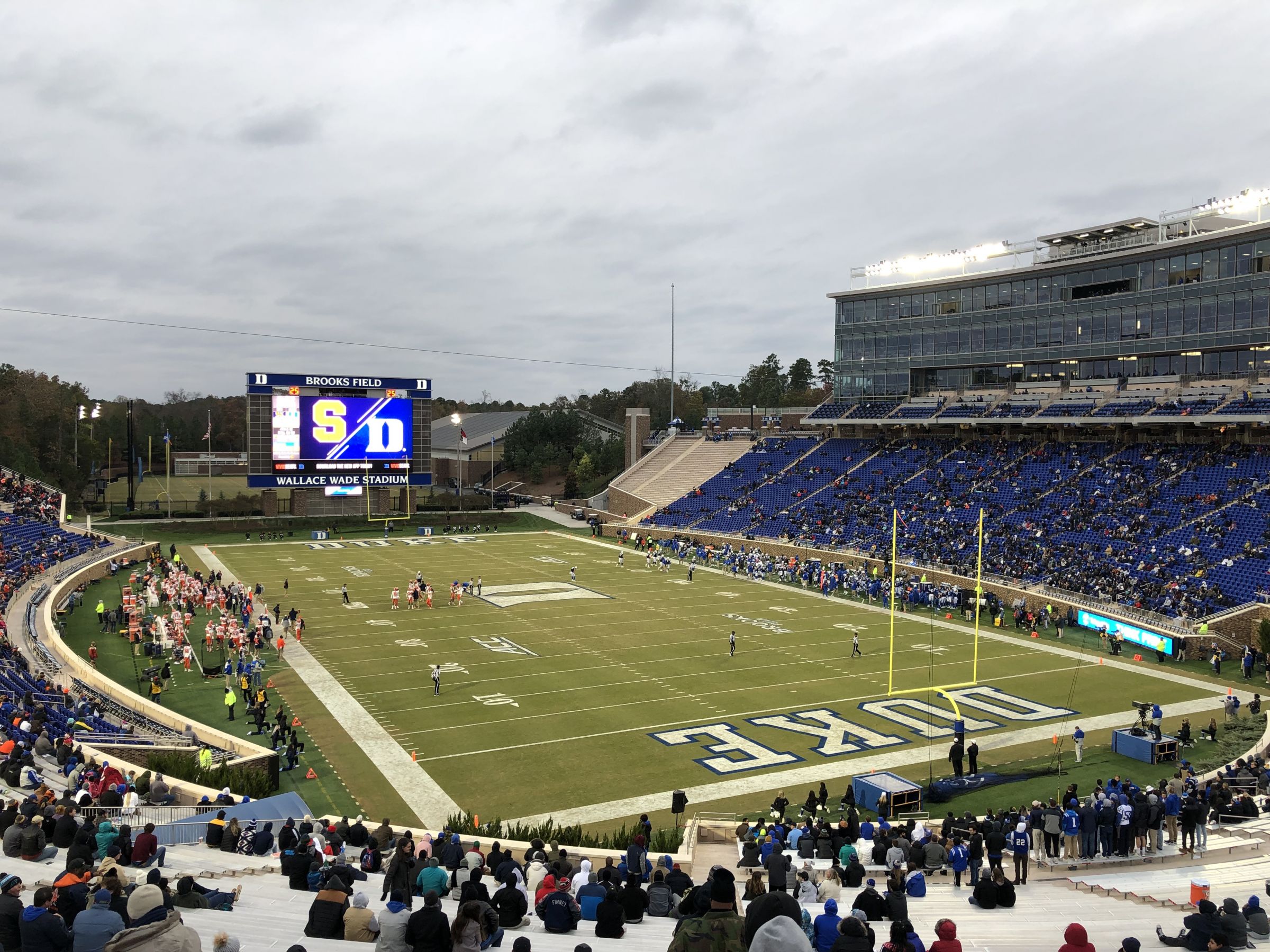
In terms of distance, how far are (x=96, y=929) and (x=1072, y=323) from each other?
55.0 metres

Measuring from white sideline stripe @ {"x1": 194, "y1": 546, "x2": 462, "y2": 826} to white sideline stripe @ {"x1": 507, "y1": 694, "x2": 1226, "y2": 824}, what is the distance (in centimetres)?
178

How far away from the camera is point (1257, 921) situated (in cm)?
912

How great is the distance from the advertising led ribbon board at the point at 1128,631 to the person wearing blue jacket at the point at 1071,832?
58.5 feet

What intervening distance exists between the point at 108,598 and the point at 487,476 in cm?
5723

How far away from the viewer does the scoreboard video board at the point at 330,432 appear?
57.9m

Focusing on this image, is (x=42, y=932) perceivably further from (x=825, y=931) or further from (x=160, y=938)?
(x=825, y=931)

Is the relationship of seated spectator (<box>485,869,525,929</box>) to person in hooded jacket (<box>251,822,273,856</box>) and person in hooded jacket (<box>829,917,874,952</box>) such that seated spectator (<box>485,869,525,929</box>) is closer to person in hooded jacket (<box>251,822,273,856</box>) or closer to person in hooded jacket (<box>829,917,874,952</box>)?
person in hooded jacket (<box>829,917,874,952</box>)

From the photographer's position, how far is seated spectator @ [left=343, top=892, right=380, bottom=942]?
7742 millimetres

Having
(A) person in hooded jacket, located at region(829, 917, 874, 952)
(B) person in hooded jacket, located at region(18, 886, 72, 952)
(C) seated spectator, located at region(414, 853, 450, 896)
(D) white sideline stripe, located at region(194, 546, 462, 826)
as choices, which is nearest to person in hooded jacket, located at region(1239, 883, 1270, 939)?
(A) person in hooded jacket, located at region(829, 917, 874, 952)

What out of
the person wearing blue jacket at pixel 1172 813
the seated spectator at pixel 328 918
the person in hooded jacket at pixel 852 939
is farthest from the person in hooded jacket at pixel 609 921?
the person wearing blue jacket at pixel 1172 813

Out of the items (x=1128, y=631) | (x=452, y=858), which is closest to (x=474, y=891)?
(x=452, y=858)

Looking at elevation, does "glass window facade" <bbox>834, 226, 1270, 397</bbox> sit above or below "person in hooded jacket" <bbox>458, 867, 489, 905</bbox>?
above

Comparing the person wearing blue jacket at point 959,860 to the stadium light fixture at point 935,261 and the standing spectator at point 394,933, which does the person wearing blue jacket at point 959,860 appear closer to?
the standing spectator at point 394,933

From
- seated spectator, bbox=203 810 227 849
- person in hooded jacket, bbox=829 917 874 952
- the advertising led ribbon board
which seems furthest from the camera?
the advertising led ribbon board
